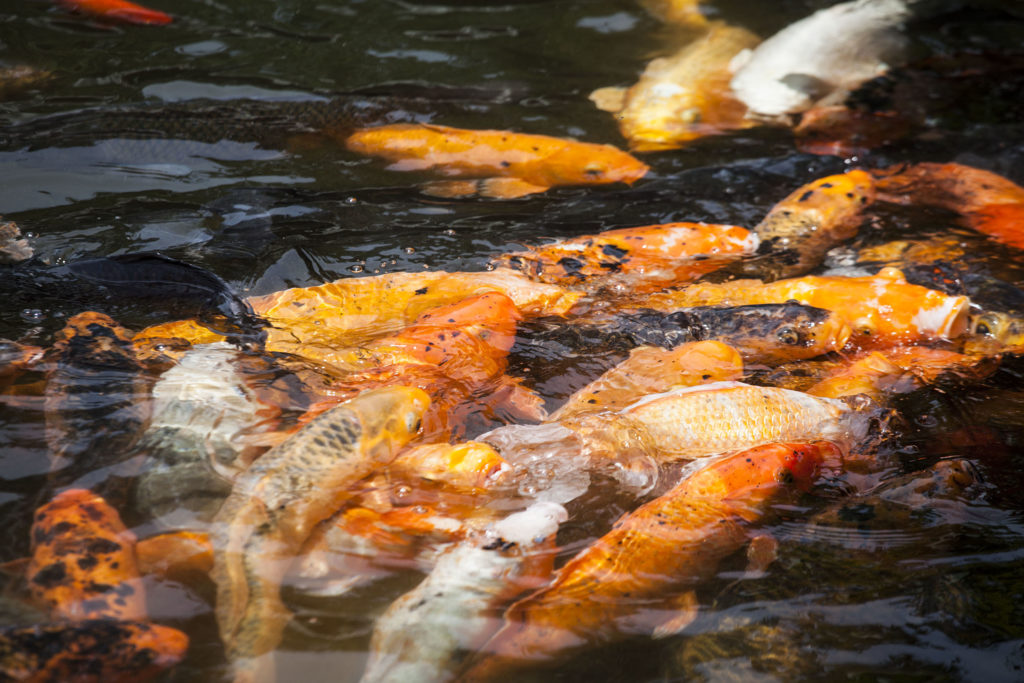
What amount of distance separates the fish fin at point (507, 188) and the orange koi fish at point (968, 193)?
92.9 inches

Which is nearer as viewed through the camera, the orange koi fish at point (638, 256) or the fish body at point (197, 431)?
the fish body at point (197, 431)

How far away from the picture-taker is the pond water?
250 centimetres

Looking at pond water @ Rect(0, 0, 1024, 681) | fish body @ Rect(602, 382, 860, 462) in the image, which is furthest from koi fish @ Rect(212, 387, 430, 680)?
fish body @ Rect(602, 382, 860, 462)

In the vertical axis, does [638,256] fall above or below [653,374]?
above

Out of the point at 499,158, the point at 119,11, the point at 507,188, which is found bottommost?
the point at 507,188

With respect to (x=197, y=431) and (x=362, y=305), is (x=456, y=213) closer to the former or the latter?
(x=362, y=305)

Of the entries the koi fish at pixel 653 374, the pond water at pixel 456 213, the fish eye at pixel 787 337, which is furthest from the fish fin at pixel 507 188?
the fish eye at pixel 787 337

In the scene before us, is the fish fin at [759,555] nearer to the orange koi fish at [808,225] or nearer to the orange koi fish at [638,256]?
the orange koi fish at [638,256]

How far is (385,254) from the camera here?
14.4 ft

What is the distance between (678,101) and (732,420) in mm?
3859

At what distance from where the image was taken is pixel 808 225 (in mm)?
4824

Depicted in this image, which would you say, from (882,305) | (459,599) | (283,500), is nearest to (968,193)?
(882,305)

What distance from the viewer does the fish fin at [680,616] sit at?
2.53m

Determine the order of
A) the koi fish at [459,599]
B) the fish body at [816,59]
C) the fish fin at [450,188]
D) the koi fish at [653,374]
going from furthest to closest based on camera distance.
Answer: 1. the fish body at [816,59]
2. the fish fin at [450,188]
3. the koi fish at [653,374]
4. the koi fish at [459,599]
